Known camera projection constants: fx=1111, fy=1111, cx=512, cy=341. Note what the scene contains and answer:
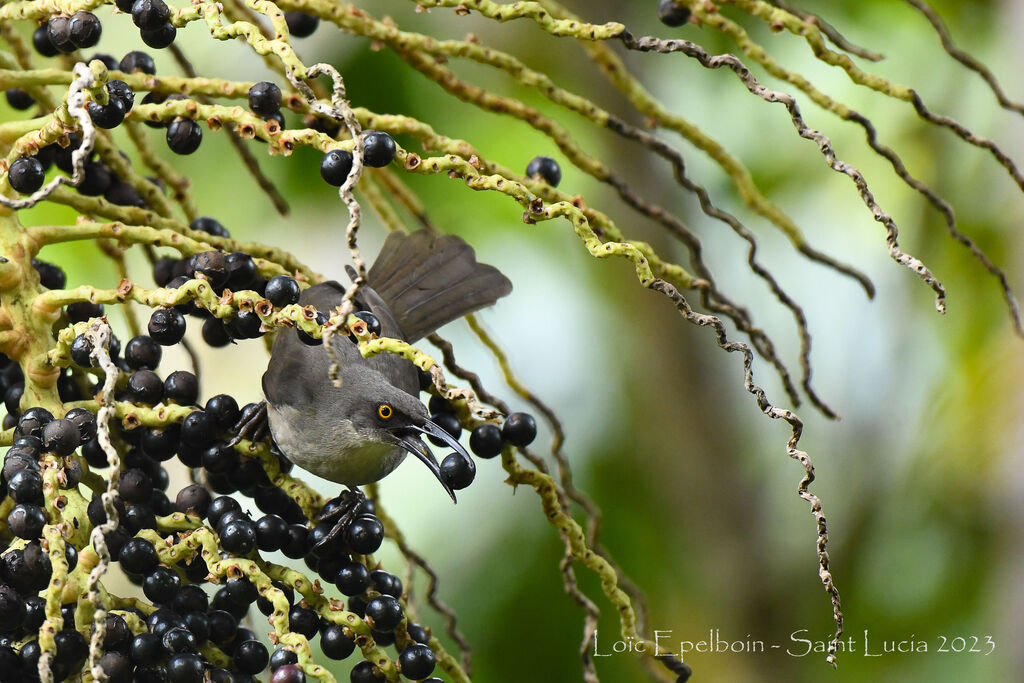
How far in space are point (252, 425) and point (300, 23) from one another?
701 millimetres

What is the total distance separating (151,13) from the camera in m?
1.27

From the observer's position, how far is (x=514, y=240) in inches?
165

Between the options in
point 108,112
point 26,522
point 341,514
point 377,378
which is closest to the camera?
point 26,522

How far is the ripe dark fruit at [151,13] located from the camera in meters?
1.27

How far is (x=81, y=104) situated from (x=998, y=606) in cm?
238

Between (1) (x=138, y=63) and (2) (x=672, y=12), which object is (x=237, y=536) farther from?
(2) (x=672, y=12)

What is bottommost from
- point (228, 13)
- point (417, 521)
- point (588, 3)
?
A: point (417, 521)

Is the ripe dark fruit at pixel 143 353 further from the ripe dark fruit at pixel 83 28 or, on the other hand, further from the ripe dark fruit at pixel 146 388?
the ripe dark fruit at pixel 83 28

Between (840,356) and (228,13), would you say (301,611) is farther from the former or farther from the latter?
(840,356)

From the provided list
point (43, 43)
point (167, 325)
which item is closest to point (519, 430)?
point (167, 325)

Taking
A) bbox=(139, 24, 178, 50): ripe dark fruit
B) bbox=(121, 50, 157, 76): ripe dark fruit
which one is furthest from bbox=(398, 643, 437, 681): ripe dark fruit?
bbox=(121, 50, 157, 76): ripe dark fruit

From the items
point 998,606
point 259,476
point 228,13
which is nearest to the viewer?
point 259,476

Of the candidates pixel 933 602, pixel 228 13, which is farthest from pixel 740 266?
pixel 228 13

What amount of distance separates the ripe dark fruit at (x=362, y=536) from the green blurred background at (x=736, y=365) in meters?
1.72
